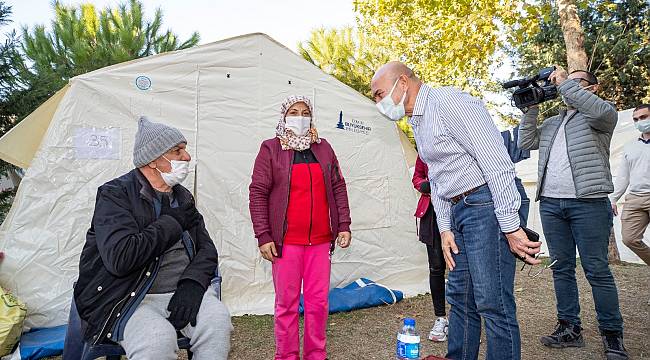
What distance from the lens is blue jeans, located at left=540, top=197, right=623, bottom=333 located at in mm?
2982

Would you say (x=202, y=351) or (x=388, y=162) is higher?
(x=388, y=162)

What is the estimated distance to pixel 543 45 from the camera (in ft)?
45.0

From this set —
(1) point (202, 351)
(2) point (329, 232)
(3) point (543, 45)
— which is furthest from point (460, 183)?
(3) point (543, 45)

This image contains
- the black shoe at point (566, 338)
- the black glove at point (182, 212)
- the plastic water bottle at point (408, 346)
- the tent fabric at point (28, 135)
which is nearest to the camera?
the black glove at point (182, 212)

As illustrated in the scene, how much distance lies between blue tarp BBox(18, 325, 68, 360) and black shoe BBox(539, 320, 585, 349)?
11.4ft

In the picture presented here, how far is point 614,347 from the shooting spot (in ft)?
9.93

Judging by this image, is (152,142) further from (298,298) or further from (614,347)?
(614,347)

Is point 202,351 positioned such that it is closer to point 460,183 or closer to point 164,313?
point 164,313

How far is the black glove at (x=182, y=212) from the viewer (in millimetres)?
2287

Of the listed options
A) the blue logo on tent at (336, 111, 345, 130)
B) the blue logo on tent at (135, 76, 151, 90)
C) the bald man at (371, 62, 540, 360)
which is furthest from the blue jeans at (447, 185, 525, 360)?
the blue logo on tent at (135, 76, 151, 90)

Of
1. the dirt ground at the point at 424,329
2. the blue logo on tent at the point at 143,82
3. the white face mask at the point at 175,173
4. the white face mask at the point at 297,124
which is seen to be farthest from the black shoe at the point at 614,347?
the blue logo on tent at the point at 143,82

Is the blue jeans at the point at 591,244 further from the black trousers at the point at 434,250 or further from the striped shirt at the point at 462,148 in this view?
the striped shirt at the point at 462,148

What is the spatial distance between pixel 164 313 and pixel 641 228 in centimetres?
464

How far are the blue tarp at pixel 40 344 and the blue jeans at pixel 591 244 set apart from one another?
3.54 meters
